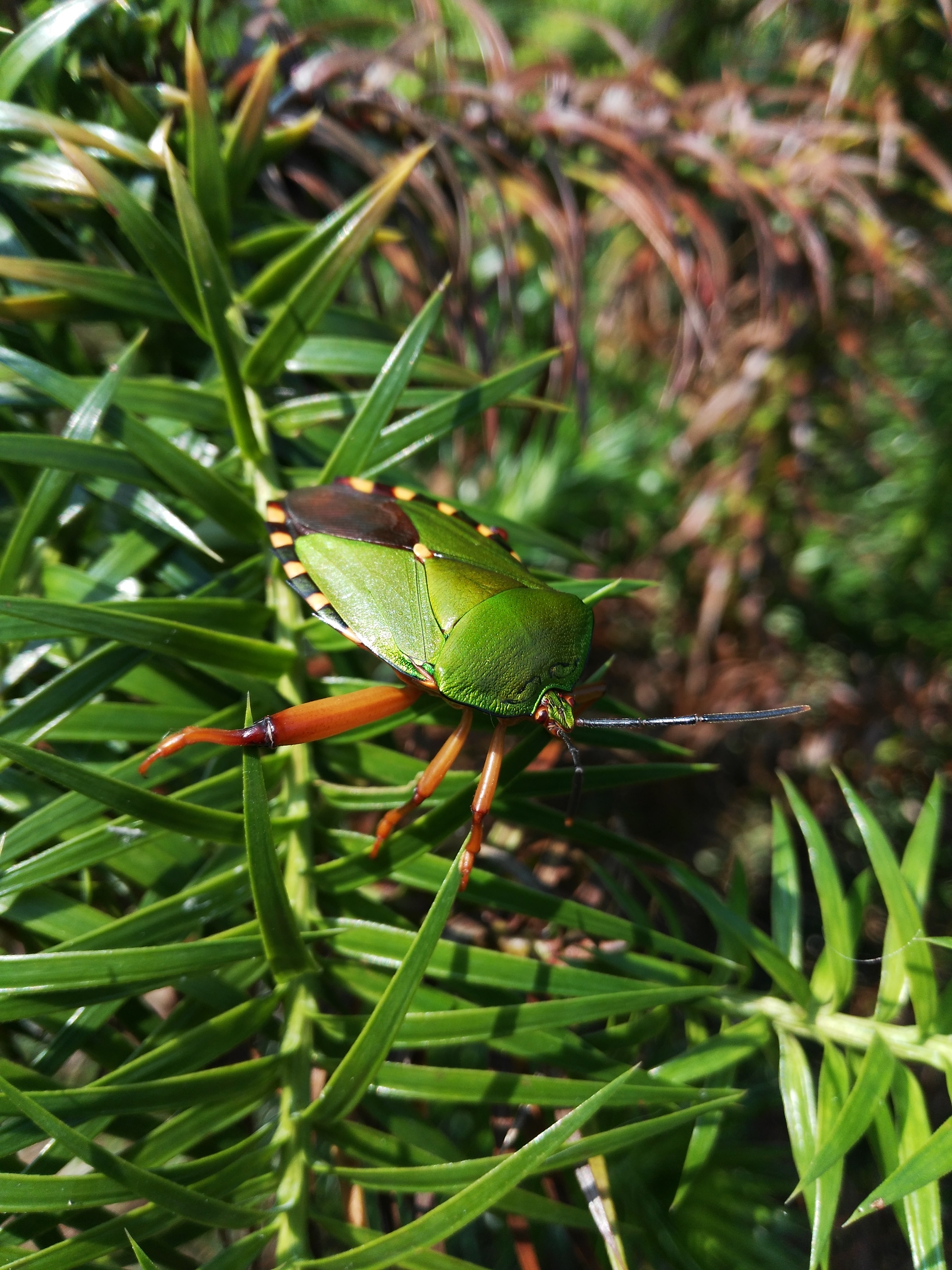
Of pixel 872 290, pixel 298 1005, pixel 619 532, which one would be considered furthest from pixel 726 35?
pixel 298 1005

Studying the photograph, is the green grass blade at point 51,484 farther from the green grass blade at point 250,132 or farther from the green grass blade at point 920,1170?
the green grass blade at point 920,1170

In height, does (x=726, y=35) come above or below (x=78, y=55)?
above

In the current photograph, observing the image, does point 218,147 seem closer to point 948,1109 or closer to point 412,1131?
point 412,1131

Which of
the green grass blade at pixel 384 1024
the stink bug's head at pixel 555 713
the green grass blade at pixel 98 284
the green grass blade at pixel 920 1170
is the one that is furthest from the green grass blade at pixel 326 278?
the green grass blade at pixel 920 1170

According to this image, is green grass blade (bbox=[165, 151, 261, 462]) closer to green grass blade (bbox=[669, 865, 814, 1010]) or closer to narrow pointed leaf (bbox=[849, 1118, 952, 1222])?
green grass blade (bbox=[669, 865, 814, 1010])

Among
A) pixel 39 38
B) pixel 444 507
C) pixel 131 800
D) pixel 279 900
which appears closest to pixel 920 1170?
pixel 279 900

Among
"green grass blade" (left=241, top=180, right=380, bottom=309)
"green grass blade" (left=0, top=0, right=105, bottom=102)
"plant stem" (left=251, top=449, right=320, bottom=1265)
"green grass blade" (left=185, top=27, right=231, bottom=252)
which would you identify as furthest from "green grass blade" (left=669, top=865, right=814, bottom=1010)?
"green grass blade" (left=0, top=0, right=105, bottom=102)
